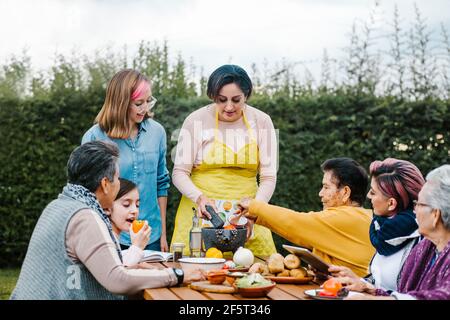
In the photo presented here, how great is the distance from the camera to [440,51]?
7941 mm

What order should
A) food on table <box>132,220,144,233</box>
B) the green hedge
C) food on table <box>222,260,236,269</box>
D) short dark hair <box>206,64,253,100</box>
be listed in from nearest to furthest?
1. food on table <box>222,260,236,269</box>
2. food on table <box>132,220,144,233</box>
3. short dark hair <box>206,64,253,100</box>
4. the green hedge

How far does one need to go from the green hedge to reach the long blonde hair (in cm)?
287

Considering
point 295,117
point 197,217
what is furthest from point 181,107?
point 197,217

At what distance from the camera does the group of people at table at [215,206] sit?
2.88 m

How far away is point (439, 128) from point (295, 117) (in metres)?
1.59

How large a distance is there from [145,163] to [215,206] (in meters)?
0.55

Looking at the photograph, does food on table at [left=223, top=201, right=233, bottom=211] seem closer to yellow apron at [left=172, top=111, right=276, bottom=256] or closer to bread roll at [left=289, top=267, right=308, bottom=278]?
yellow apron at [left=172, top=111, right=276, bottom=256]

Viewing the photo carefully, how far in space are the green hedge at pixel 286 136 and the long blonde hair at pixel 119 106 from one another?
2.87m

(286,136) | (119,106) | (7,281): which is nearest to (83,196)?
(119,106)

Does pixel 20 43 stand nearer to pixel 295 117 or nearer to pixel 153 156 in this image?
pixel 295 117

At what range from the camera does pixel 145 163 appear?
4453 millimetres

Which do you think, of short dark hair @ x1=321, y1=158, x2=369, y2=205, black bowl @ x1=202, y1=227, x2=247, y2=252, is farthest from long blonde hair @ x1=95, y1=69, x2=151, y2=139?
short dark hair @ x1=321, y1=158, x2=369, y2=205

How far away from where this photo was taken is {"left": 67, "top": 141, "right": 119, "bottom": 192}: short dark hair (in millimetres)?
3117

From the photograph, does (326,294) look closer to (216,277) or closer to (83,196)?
(216,277)
